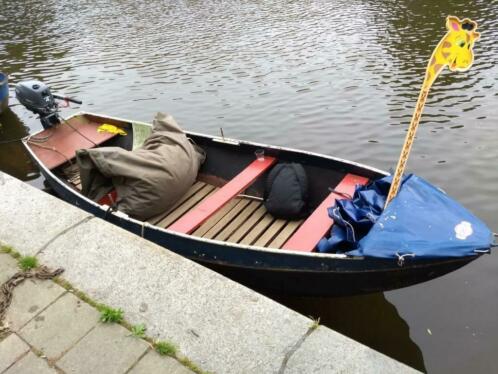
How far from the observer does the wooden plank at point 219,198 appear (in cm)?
559

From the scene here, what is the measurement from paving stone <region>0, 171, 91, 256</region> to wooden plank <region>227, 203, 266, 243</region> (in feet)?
6.64

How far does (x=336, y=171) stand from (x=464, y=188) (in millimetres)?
3051

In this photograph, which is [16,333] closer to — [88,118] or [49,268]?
[49,268]

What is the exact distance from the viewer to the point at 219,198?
19.7 ft

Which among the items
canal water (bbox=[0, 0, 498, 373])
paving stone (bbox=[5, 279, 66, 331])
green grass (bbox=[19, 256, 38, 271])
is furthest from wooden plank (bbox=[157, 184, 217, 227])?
paving stone (bbox=[5, 279, 66, 331])

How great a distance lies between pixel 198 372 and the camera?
3254 mm

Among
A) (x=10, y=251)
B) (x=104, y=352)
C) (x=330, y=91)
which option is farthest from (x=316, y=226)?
(x=330, y=91)

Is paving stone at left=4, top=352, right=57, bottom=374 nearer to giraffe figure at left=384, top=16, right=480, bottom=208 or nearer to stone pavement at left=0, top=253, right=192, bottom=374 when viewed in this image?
stone pavement at left=0, top=253, right=192, bottom=374

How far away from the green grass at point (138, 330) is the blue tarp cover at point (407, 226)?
2.22m

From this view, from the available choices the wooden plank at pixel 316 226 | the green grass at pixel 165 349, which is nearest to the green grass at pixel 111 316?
the green grass at pixel 165 349

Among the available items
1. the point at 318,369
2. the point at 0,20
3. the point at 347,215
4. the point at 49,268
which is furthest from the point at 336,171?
the point at 0,20

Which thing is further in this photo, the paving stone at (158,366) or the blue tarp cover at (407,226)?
the blue tarp cover at (407,226)

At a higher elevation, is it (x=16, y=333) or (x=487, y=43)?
(x=16, y=333)

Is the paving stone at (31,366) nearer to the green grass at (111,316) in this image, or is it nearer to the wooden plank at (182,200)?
the green grass at (111,316)
